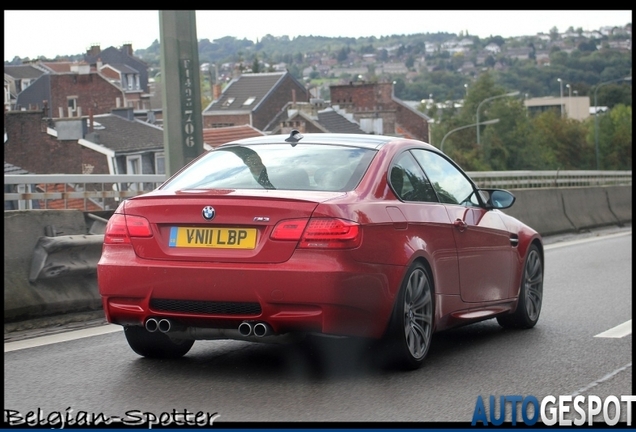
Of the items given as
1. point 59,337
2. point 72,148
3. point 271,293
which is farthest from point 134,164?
point 271,293

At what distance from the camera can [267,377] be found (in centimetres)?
702

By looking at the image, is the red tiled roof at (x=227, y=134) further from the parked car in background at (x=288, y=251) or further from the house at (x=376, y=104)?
the parked car in background at (x=288, y=251)

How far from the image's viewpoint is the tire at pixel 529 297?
938 cm

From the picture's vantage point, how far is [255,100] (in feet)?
344

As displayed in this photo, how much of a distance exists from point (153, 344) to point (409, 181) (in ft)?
6.14

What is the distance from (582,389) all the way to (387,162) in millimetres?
1789

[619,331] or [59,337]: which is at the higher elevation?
[59,337]

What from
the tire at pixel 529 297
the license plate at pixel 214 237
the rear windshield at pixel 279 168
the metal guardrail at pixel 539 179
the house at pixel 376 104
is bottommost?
the house at pixel 376 104

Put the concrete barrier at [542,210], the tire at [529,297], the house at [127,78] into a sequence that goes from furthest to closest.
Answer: the house at [127,78], the concrete barrier at [542,210], the tire at [529,297]

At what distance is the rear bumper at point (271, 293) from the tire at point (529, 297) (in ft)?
8.75

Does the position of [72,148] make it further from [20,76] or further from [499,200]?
[20,76]

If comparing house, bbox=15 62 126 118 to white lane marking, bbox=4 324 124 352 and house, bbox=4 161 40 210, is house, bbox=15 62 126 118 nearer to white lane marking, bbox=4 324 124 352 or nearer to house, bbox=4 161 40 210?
house, bbox=4 161 40 210

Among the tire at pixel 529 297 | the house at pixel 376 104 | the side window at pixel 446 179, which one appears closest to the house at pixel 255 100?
the house at pixel 376 104
